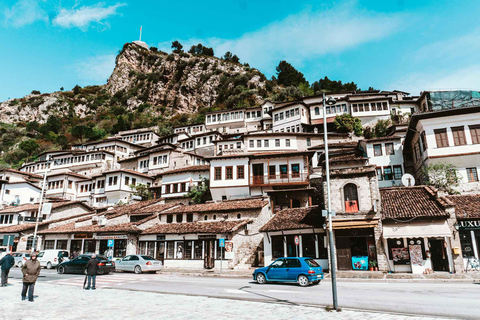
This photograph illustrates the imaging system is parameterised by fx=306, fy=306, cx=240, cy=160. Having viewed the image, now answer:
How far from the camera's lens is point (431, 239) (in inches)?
904

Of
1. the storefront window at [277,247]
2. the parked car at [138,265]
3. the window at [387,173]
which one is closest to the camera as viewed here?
the parked car at [138,265]

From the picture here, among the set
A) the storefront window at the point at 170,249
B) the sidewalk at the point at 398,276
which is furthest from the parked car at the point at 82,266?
the sidewalk at the point at 398,276

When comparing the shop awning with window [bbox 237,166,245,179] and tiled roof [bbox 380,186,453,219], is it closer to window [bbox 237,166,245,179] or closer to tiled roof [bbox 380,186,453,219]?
tiled roof [bbox 380,186,453,219]

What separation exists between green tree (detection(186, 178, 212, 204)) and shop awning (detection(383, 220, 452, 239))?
2503cm

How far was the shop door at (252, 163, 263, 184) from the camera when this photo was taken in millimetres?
39816

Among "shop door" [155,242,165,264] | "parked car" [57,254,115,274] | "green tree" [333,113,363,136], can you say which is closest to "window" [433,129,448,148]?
"green tree" [333,113,363,136]

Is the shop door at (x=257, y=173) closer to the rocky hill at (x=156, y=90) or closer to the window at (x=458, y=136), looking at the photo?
the window at (x=458, y=136)

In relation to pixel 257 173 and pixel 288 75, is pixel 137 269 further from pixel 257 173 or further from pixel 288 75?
pixel 288 75

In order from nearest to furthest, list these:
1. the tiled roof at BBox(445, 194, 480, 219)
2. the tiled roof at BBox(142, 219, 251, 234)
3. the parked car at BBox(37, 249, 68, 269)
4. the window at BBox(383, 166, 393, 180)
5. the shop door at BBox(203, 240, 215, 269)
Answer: the tiled roof at BBox(445, 194, 480, 219) → the tiled roof at BBox(142, 219, 251, 234) → the shop door at BBox(203, 240, 215, 269) → the parked car at BBox(37, 249, 68, 269) → the window at BBox(383, 166, 393, 180)

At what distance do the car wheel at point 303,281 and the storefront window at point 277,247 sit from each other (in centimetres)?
1122

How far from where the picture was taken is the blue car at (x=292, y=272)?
16.8m

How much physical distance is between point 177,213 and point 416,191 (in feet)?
80.5

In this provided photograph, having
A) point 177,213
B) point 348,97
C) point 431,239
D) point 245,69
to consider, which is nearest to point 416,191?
point 431,239

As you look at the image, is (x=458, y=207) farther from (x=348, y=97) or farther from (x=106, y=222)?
(x=348, y=97)
